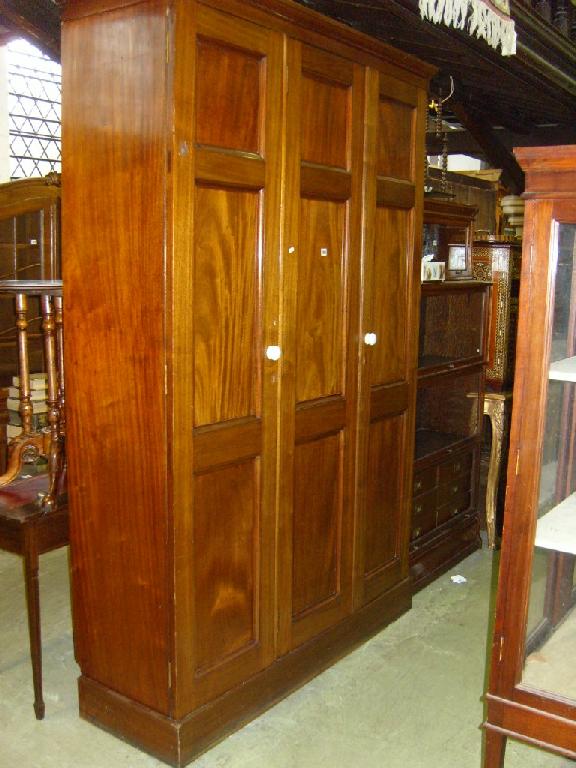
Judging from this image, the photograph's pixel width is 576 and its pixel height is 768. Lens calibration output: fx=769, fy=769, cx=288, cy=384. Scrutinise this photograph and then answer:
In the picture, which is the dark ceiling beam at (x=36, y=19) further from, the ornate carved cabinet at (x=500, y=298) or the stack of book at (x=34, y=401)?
the stack of book at (x=34, y=401)

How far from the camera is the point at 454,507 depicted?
12.7ft

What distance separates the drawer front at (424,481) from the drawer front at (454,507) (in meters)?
0.18

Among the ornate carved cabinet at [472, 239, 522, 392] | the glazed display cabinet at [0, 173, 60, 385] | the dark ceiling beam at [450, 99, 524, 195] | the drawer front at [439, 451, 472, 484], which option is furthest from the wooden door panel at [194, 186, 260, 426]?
the glazed display cabinet at [0, 173, 60, 385]

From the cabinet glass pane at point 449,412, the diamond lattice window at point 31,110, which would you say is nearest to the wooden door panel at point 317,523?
the cabinet glass pane at point 449,412

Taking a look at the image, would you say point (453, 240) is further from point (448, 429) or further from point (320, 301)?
point (320, 301)

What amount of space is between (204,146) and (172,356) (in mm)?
564

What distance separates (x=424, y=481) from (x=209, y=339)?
174 cm

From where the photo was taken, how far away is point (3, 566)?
3.63 meters

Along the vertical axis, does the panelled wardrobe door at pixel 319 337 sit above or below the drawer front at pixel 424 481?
above

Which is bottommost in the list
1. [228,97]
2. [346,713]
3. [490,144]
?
[346,713]

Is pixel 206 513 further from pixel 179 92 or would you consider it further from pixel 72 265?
pixel 179 92

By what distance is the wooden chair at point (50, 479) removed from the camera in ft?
7.73

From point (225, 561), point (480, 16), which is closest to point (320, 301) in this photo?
point (225, 561)

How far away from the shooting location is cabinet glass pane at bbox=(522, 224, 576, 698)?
1701 mm
